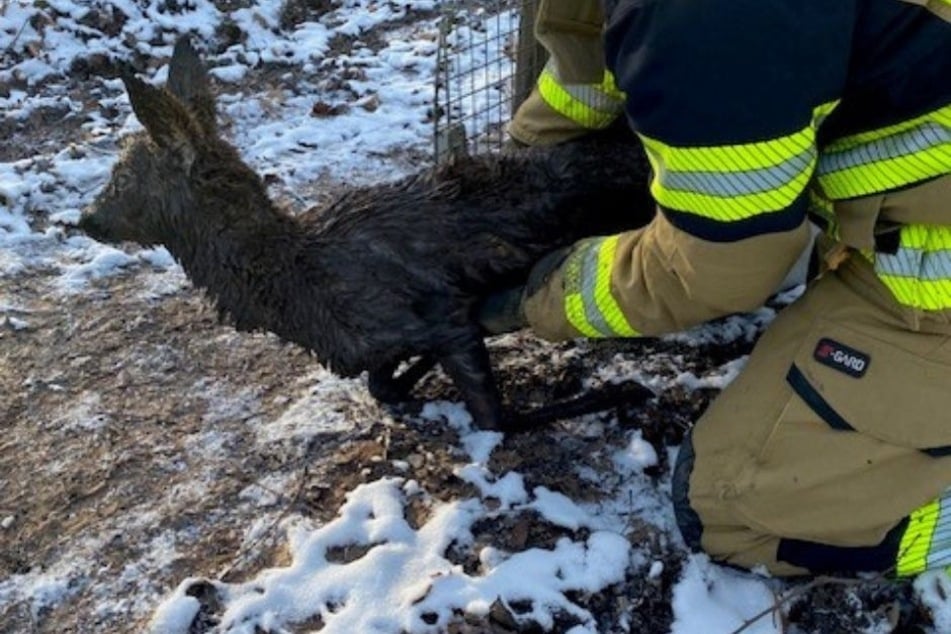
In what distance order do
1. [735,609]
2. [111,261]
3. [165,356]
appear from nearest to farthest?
[735,609]
[165,356]
[111,261]

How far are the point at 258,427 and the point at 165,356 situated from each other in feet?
2.51

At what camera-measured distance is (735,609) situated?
11.1ft

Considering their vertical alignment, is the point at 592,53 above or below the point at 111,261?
above

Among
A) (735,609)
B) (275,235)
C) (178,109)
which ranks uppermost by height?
(178,109)

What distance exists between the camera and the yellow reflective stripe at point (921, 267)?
9.99 feet

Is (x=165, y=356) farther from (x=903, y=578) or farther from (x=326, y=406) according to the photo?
(x=903, y=578)

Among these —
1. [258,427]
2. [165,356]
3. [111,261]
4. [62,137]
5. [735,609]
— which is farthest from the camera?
[62,137]

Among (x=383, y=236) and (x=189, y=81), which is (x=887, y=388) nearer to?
(x=383, y=236)

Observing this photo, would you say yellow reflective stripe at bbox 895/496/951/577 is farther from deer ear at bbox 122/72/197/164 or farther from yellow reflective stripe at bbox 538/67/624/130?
deer ear at bbox 122/72/197/164

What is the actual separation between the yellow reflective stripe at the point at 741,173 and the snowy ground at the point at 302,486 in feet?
4.24

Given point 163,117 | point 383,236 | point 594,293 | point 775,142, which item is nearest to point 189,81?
point 163,117

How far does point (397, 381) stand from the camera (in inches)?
167

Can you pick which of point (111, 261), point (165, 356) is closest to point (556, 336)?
point (165, 356)

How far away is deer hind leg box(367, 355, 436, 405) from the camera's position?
4.19 metres
